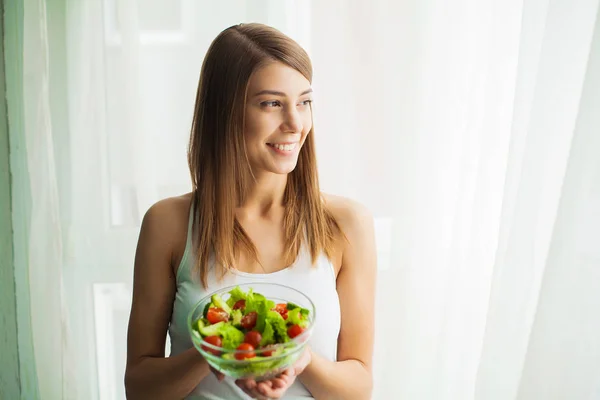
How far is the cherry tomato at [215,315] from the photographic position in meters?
0.86

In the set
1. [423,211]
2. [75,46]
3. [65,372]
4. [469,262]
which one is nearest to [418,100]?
[423,211]

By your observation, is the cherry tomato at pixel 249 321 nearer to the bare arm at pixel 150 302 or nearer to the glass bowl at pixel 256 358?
the glass bowl at pixel 256 358

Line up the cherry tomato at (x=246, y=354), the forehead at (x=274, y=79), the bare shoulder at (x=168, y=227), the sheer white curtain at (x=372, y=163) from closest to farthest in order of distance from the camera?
the cherry tomato at (x=246, y=354), the forehead at (x=274, y=79), the bare shoulder at (x=168, y=227), the sheer white curtain at (x=372, y=163)

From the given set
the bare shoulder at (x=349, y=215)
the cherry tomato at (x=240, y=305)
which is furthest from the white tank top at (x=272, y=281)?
the cherry tomato at (x=240, y=305)

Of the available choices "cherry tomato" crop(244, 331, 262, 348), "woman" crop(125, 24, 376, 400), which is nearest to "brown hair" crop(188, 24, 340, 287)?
"woman" crop(125, 24, 376, 400)

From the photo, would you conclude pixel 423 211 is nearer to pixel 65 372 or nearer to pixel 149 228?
pixel 149 228

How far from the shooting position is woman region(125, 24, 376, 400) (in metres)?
1.07

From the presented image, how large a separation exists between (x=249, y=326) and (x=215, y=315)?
2.7 inches

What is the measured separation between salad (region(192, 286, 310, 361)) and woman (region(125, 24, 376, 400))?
177 millimetres

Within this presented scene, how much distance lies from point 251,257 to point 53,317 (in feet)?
2.64

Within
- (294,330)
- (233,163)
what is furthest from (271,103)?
(294,330)

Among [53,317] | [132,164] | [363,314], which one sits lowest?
[53,317]

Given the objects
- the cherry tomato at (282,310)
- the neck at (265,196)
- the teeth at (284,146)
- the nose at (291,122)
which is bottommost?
the cherry tomato at (282,310)

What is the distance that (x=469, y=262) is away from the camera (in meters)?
1.41
